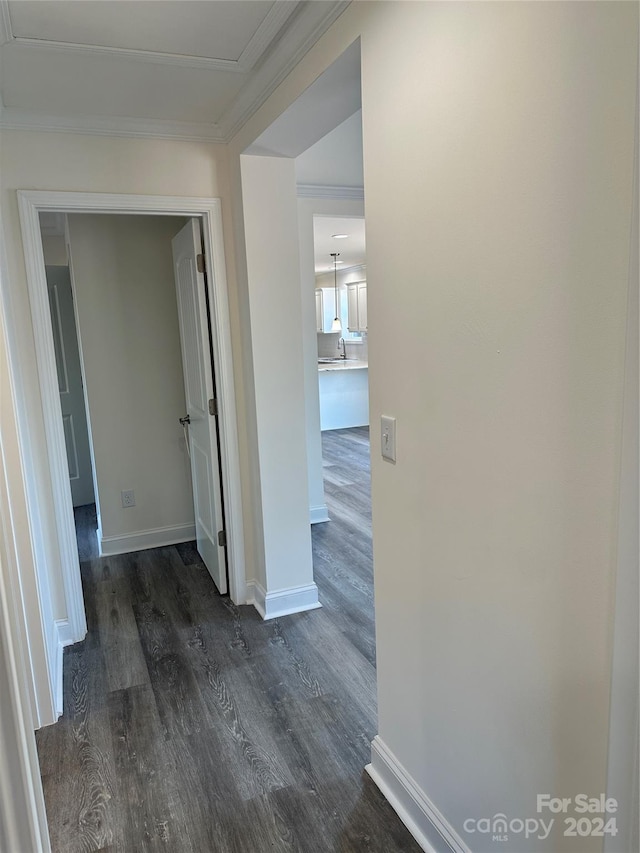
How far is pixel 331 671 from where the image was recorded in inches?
98.7

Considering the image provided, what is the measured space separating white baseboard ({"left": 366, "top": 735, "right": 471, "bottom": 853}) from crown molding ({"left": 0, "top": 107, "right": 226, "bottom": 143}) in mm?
2722

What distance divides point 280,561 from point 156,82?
223cm

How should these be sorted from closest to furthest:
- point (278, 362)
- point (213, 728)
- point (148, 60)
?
point (148, 60), point (213, 728), point (278, 362)

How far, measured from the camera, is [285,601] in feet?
9.82

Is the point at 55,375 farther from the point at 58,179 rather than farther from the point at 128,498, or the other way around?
the point at 128,498

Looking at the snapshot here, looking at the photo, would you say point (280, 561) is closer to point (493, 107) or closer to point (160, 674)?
point (160, 674)

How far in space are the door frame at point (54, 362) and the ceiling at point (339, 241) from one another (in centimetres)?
154

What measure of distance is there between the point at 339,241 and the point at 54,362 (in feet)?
17.3

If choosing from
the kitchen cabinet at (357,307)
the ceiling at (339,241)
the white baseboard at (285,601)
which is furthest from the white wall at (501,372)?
the kitchen cabinet at (357,307)

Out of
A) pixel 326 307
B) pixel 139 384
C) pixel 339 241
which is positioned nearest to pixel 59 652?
pixel 139 384

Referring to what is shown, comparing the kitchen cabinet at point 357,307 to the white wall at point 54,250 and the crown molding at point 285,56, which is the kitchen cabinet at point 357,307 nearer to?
the white wall at point 54,250

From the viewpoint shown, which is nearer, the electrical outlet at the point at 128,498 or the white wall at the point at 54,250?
the electrical outlet at the point at 128,498

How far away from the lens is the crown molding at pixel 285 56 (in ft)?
5.52

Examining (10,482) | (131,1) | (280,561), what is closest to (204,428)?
(280,561)
